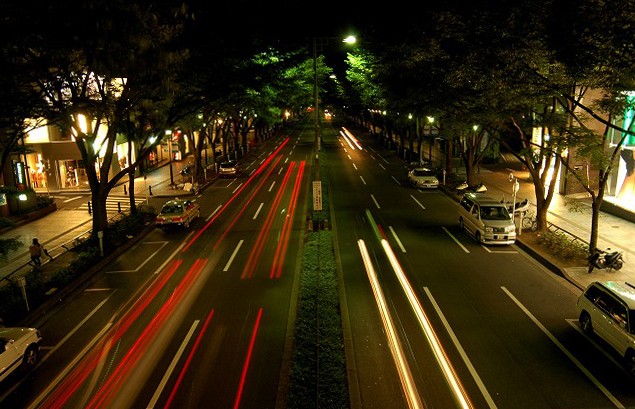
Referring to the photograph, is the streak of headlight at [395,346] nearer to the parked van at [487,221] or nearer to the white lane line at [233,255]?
the white lane line at [233,255]

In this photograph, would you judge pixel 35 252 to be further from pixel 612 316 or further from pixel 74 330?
pixel 612 316

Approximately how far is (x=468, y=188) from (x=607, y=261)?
14469 millimetres

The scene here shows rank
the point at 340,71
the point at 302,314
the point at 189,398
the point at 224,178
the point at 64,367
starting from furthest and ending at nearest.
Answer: the point at 340,71 < the point at 224,178 < the point at 302,314 < the point at 64,367 < the point at 189,398

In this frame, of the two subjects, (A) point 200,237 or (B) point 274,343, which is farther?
(A) point 200,237

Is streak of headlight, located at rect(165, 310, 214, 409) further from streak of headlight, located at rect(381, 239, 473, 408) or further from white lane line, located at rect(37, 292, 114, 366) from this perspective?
streak of headlight, located at rect(381, 239, 473, 408)

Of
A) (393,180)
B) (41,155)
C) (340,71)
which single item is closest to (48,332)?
(41,155)

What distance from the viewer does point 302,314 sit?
44.0 ft

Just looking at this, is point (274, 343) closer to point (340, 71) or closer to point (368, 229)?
point (368, 229)

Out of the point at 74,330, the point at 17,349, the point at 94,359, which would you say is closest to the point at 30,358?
the point at 17,349

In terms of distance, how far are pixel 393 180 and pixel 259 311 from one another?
25925mm

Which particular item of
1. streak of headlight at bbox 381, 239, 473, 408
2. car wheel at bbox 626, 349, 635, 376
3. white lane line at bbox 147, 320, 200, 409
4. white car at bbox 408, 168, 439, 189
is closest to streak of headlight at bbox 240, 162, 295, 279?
white lane line at bbox 147, 320, 200, 409

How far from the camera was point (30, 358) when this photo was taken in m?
11.9

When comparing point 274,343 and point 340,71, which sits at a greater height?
point 340,71

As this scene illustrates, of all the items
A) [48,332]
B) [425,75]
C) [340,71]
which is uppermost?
[340,71]
